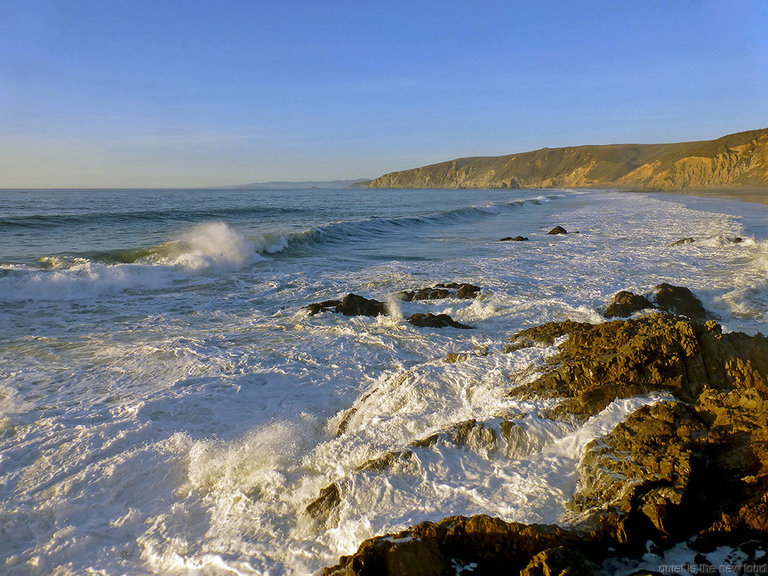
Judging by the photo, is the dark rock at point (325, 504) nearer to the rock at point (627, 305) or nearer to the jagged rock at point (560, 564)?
the jagged rock at point (560, 564)

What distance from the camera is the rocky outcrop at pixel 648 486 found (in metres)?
2.42

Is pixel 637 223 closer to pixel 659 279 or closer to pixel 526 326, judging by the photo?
pixel 659 279

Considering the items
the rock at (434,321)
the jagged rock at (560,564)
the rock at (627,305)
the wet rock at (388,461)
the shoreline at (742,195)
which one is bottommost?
the wet rock at (388,461)

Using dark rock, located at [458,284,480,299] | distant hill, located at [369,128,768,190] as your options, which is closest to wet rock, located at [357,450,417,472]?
dark rock, located at [458,284,480,299]

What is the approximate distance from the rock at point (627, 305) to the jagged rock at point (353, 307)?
3.80 metres

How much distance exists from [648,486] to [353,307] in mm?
6257

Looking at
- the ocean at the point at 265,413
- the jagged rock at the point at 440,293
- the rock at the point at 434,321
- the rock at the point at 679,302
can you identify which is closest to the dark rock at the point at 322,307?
the ocean at the point at 265,413

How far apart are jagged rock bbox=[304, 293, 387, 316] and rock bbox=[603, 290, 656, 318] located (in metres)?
3.80

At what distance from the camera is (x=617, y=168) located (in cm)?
10888

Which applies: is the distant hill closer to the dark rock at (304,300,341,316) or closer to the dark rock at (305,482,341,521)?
the dark rock at (304,300,341,316)

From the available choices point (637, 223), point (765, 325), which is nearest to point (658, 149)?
point (637, 223)

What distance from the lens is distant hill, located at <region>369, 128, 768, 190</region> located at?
225ft

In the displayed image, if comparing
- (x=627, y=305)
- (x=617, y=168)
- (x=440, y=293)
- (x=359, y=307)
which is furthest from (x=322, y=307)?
(x=617, y=168)

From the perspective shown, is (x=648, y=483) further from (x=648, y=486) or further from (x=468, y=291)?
(x=468, y=291)
